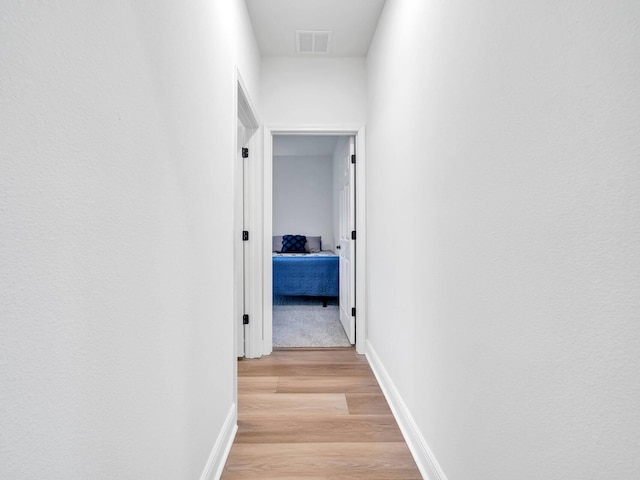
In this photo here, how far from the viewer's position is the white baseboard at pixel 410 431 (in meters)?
1.42

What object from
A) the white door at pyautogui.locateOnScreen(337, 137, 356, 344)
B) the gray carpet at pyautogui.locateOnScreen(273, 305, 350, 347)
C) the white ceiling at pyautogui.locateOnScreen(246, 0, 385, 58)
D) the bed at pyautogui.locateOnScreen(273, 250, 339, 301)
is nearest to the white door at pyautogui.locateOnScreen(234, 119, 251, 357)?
the gray carpet at pyautogui.locateOnScreen(273, 305, 350, 347)

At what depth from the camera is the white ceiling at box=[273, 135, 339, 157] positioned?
5.93 m

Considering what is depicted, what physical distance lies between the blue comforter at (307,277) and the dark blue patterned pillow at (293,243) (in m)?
1.27

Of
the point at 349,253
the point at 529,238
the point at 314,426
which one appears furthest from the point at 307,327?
the point at 529,238

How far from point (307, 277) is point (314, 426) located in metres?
3.04

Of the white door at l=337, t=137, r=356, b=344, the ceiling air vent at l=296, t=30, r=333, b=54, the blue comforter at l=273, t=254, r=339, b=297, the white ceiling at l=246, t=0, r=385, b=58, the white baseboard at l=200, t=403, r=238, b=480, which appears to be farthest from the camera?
the blue comforter at l=273, t=254, r=339, b=297

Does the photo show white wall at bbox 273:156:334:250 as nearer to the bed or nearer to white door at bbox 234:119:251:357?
the bed

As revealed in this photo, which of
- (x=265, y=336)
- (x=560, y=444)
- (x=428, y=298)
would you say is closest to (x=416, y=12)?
(x=428, y=298)

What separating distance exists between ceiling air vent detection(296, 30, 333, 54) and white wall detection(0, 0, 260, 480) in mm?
1571

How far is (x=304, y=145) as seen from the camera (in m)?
6.27

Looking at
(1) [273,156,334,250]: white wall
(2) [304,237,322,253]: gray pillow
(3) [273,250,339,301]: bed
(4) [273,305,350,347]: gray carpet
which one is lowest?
(4) [273,305,350,347]: gray carpet

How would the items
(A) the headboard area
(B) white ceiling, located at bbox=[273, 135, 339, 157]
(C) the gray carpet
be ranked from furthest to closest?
(A) the headboard area < (B) white ceiling, located at bbox=[273, 135, 339, 157] < (C) the gray carpet

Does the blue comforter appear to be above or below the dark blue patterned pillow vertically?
below

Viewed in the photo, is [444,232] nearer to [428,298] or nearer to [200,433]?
[428,298]
